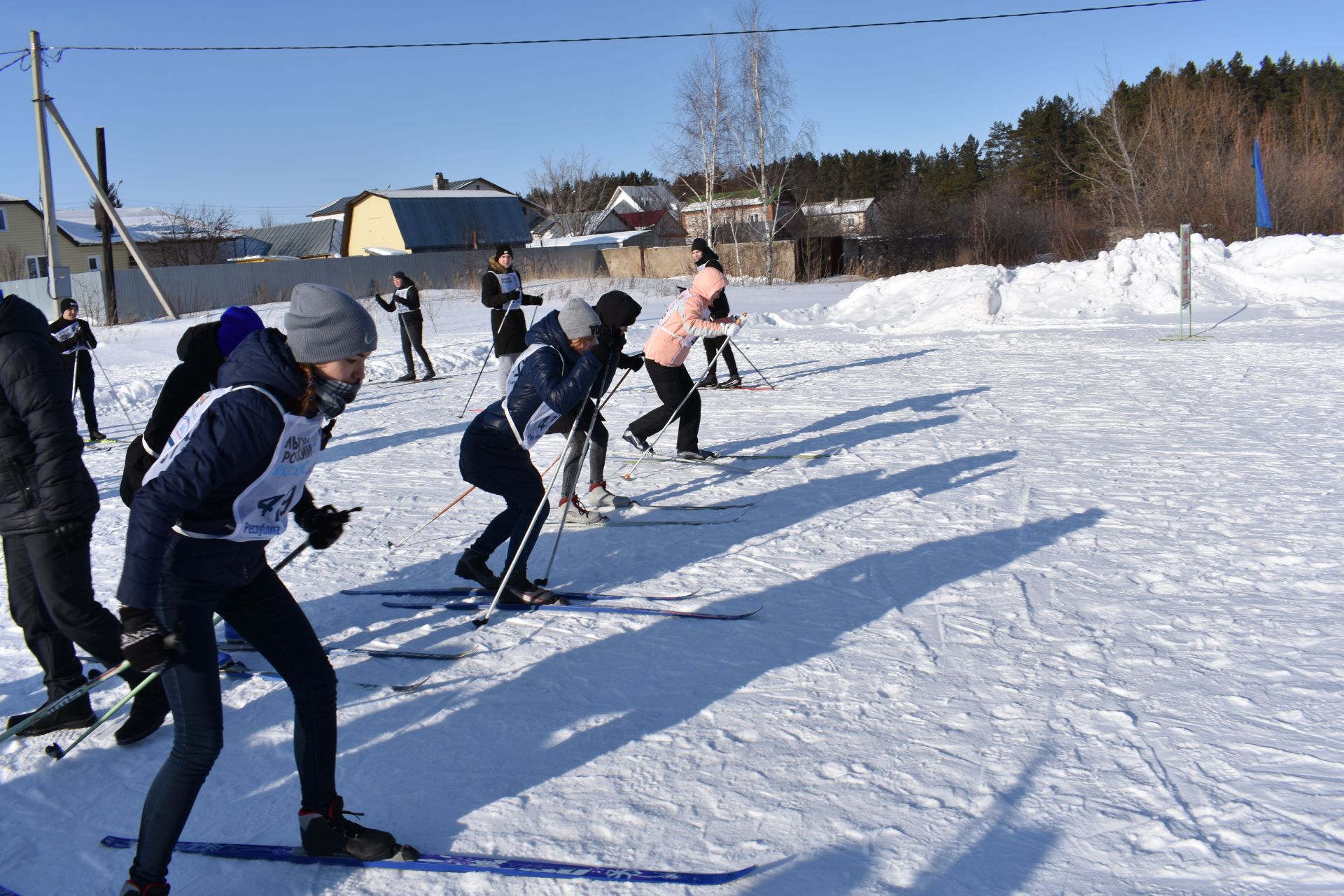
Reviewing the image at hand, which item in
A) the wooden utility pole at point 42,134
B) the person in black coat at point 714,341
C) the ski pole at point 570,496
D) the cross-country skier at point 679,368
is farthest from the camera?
the wooden utility pole at point 42,134

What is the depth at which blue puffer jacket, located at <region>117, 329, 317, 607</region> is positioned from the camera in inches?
96.7

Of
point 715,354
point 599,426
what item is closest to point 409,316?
point 715,354

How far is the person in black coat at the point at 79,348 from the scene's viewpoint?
938cm

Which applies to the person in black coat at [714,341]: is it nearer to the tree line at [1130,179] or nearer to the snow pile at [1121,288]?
the snow pile at [1121,288]

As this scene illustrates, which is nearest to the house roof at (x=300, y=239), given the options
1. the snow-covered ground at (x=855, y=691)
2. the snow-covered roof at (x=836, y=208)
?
the snow-covered roof at (x=836, y=208)

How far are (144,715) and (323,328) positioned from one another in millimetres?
2022

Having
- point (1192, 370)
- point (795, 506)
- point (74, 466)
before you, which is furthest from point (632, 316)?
point (1192, 370)

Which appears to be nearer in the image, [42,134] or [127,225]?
[42,134]

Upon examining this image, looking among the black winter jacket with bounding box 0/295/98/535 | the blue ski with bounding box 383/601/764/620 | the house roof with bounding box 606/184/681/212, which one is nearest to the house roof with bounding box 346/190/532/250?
the house roof with bounding box 606/184/681/212

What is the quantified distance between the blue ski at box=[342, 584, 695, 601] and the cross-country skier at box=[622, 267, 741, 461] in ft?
9.72

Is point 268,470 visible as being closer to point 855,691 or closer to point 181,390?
point 181,390

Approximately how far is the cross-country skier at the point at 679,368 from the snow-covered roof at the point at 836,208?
32.4 metres

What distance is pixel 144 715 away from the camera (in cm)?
371

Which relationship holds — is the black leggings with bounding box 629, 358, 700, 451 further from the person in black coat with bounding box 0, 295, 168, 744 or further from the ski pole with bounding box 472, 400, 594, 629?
A: the person in black coat with bounding box 0, 295, 168, 744
